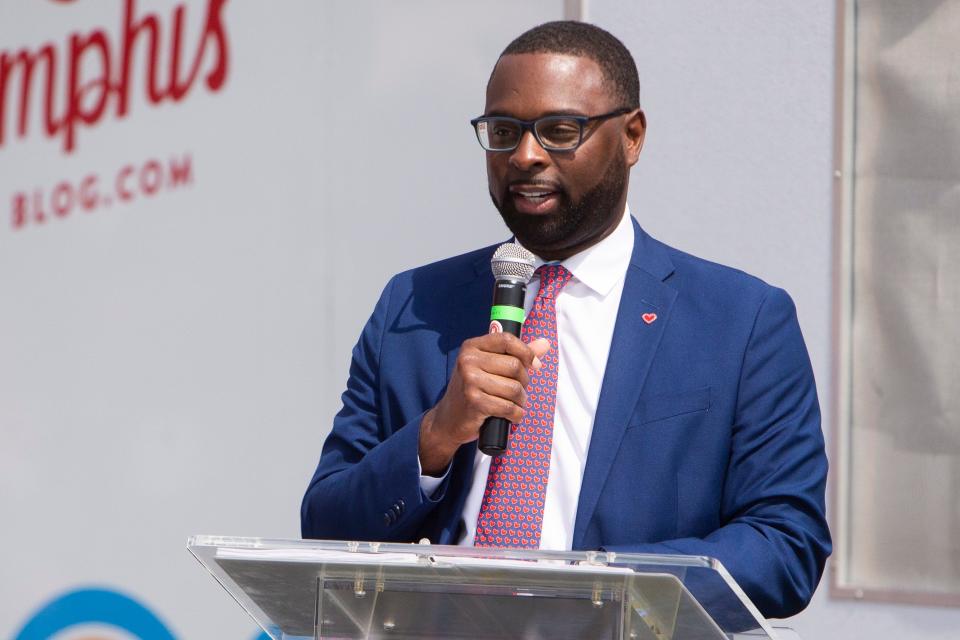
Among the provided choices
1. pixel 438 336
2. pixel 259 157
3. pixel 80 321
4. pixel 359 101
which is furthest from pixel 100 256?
pixel 438 336

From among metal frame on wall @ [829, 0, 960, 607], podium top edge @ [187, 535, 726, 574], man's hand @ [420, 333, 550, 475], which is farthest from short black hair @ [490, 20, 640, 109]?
metal frame on wall @ [829, 0, 960, 607]

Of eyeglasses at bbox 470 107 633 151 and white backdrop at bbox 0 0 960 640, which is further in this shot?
white backdrop at bbox 0 0 960 640

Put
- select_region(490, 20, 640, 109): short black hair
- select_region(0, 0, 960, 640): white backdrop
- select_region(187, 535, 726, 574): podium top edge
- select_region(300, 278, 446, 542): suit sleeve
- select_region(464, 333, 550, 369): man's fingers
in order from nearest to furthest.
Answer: select_region(187, 535, 726, 574): podium top edge → select_region(464, 333, 550, 369): man's fingers → select_region(300, 278, 446, 542): suit sleeve → select_region(490, 20, 640, 109): short black hair → select_region(0, 0, 960, 640): white backdrop

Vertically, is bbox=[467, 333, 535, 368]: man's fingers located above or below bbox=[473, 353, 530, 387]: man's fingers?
above

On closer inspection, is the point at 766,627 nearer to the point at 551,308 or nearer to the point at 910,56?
the point at 551,308

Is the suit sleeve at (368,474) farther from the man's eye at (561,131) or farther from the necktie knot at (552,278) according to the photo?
the man's eye at (561,131)

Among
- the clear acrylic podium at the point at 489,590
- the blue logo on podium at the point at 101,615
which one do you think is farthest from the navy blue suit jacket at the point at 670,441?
the blue logo on podium at the point at 101,615

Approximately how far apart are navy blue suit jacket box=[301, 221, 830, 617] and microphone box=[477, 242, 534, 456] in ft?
0.86

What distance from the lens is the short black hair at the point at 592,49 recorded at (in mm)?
2734

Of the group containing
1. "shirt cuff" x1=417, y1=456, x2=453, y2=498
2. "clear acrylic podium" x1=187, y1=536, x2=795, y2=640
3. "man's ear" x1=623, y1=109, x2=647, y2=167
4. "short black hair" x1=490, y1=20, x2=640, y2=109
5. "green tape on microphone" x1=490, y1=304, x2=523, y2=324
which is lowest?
"clear acrylic podium" x1=187, y1=536, x2=795, y2=640

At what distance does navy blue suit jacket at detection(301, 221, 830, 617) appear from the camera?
8.09 feet

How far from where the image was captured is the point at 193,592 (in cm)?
473

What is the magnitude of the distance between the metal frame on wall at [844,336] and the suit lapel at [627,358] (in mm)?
1505

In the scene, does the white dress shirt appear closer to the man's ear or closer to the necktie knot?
the necktie knot
